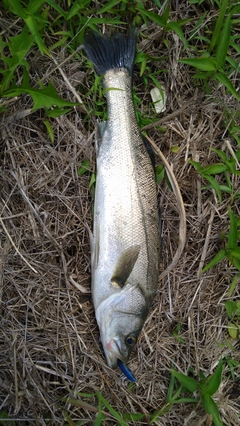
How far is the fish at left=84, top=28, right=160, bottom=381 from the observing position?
8.63ft

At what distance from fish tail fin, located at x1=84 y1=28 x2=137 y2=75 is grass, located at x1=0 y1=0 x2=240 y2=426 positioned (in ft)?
0.26

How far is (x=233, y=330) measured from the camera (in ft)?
10.3

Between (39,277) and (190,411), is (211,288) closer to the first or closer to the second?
(190,411)

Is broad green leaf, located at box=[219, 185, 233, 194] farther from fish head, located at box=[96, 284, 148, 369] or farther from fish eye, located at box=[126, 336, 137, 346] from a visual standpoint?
fish eye, located at box=[126, 336, 137, 346]

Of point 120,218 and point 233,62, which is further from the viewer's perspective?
point 233,62

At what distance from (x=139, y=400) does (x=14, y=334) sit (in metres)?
1.07

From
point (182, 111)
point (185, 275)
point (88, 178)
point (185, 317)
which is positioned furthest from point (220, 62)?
point (185, 317)

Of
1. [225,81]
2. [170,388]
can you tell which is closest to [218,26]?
[225,81]

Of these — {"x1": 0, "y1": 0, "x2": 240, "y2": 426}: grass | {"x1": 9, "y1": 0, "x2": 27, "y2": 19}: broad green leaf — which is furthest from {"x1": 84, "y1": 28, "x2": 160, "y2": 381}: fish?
{"x1": 9, "y1": 0, "x2": 27, "y2": 19}: broad green leaf

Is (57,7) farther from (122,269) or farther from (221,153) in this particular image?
(122,269)

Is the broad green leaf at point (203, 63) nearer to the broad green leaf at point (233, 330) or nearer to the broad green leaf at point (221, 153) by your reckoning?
the broad green leaf at point (221, 153)

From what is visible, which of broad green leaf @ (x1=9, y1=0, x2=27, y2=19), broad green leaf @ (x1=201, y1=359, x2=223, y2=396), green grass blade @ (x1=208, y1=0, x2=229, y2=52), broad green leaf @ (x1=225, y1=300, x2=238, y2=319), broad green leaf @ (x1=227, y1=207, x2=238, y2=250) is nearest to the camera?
broad green leaf @ (x1=9, y1=0, x2=27, y2=19)

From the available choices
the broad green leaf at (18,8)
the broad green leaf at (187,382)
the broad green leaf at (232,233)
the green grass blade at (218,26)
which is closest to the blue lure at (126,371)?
the broad green leaf at (187,382)

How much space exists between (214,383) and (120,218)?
4.39 feet
